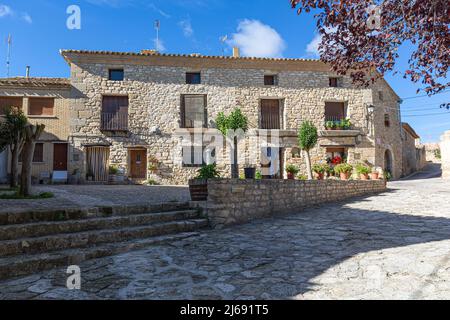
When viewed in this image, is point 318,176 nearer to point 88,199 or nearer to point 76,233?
point 88,199

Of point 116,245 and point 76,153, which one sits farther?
point 76,153

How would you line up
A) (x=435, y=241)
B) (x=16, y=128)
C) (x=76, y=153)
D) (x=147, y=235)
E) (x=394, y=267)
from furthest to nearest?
(x=76, y=153)
(x=16, y=128)
(x=147, y=235)
(x=435, y=241)
(x=394, y=267)

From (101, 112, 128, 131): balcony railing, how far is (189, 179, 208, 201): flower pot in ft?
34.5

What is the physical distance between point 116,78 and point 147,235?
43.7ft

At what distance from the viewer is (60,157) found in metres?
15.5

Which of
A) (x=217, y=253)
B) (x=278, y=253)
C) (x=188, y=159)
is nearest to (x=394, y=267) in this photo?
(x=278, y=253)

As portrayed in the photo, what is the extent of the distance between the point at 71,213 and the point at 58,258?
3.69 ft

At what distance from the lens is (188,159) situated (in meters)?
16.1

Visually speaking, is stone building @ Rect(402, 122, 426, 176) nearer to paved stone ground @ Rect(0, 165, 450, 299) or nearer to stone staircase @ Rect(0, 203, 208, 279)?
paved stone ground @ Rect(0, 165, 450, 299)

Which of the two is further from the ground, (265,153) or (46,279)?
(265,153)

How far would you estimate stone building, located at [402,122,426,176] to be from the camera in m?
22.4

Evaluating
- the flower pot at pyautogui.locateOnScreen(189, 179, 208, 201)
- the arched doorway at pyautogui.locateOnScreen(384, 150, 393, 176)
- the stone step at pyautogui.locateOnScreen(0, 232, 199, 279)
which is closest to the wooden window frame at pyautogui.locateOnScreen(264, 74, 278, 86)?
the arched doorway at pyautogui.locateOnScreen(384, 150, 393, 176)
